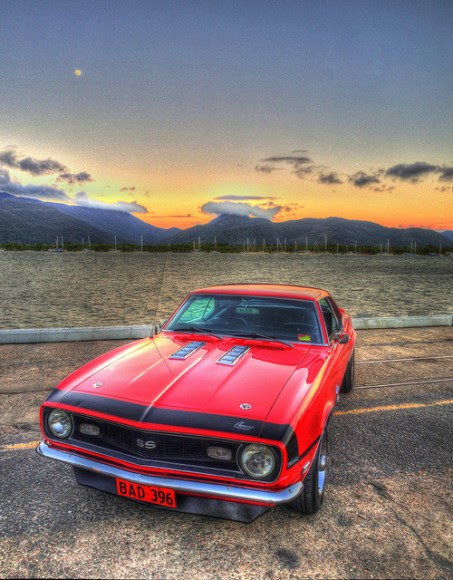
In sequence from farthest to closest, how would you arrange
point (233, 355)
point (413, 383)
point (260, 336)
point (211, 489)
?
1. point (413, 383)
2. point (260, 336)
3. point (233, 355)
4. point (211, 489)

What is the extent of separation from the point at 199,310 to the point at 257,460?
190 centimetres

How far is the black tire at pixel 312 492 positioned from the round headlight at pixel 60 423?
1543 millimetres

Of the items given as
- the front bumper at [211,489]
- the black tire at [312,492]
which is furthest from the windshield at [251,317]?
the front bumper at [211,489]

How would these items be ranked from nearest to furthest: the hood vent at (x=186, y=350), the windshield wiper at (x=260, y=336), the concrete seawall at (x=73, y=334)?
the hood vent at (x=186, y=350) → the windshield wiper at (x=260, y=336) → the concrete seawall at (x=73, y=334)

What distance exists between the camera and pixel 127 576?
7.97 ft

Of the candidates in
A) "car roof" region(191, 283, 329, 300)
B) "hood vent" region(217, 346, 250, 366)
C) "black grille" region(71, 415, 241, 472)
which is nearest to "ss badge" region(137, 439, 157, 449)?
"black grille" region(71, 415, 241, 472)

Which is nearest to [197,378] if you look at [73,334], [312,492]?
[312,492]

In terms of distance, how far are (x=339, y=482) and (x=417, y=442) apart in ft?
3.88

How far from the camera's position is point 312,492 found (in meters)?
2.88

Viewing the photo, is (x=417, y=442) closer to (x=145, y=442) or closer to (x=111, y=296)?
(x=145, y=442)

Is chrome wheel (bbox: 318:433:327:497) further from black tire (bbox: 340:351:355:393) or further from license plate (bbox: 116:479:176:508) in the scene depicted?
black tire (bbox: 340:351:355:393)

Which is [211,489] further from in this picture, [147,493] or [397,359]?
[397,359]

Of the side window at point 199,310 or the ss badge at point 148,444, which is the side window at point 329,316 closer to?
the side window at point 199,310

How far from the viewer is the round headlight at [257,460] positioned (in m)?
2.50
